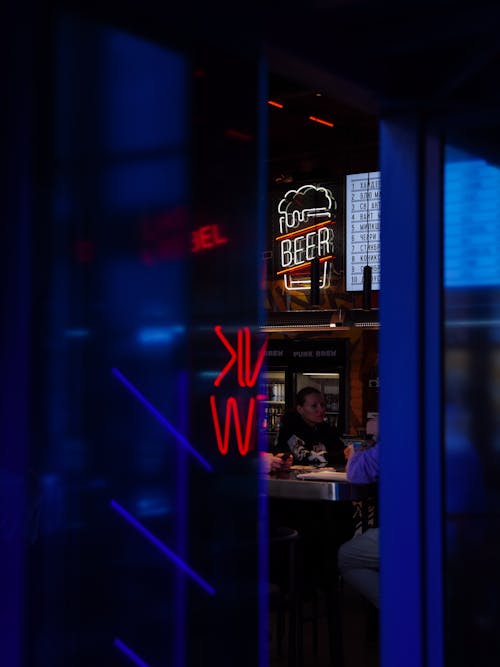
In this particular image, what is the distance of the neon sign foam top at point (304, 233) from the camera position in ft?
35.1

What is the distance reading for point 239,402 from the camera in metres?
3.53

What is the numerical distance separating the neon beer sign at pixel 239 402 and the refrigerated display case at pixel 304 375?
7000mm

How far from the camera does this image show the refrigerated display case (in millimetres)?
10766

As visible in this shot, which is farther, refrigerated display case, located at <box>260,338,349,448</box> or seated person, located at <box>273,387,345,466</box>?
refrigerated display case, located at <box>260,338,349,448</box>

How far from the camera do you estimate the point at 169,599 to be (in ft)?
10.5

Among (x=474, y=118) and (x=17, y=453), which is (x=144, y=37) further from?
(x=17, y=453)

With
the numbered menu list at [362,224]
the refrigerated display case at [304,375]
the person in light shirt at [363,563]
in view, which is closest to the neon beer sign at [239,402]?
the person in light shirt at [363,563]

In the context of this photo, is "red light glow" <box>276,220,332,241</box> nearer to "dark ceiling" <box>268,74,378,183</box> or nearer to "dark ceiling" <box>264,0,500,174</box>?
"dark ceiling" <box>268,74,378,183</box>

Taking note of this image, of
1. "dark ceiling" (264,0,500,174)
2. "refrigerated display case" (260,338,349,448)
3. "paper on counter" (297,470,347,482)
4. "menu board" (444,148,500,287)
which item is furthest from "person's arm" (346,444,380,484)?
"refrigerated display case" (260,338,349,448)

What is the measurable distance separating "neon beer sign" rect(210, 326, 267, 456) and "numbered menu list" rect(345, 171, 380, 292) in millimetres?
6499

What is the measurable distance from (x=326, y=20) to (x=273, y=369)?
885 cm

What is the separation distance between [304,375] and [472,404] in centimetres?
794

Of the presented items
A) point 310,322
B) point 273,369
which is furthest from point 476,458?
point 273,369

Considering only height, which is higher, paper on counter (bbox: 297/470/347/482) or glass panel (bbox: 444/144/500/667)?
glass panel (bbox: 444/144/500/667)
